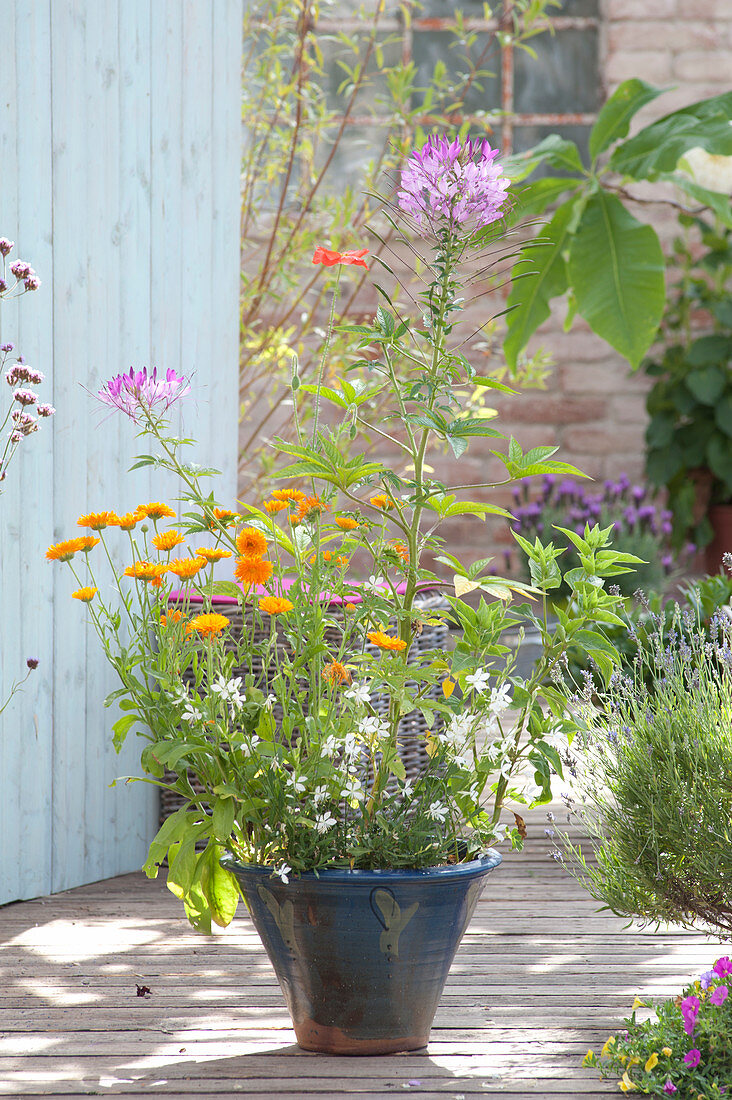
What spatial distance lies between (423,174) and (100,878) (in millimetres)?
1835

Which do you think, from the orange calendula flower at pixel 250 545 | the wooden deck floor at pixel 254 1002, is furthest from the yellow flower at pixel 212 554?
the wooden deck floor at pixel 254 1002

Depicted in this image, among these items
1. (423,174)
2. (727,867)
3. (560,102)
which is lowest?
(727,867)

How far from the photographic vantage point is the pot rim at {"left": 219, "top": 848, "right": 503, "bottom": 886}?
1640 mm

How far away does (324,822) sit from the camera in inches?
64.2

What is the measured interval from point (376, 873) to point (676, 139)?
368 centimetres

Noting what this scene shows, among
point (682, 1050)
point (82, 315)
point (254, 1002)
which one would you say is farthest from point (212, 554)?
point (82, 315)

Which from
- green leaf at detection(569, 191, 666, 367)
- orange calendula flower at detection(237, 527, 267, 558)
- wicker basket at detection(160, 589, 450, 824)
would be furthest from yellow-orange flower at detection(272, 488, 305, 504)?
green leaf at detection(569, 191, 666, 367)

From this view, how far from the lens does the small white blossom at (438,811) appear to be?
5.52ft

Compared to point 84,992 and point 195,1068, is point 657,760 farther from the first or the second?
point 84,992

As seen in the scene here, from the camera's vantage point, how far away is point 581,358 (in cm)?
600

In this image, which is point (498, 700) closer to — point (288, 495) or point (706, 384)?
point (288, 495)

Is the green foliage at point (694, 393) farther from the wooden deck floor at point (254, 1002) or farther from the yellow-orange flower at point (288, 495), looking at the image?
the yellow-orange flower at point (288, 495)

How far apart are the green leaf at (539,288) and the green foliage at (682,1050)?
3.69 m

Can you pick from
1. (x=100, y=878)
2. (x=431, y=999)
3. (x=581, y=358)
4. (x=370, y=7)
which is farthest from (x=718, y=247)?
(x=431, y=999)
